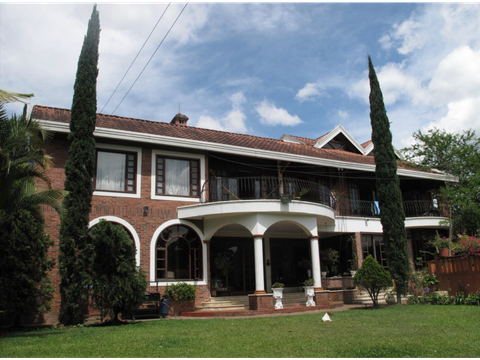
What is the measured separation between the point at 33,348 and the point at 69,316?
465cm

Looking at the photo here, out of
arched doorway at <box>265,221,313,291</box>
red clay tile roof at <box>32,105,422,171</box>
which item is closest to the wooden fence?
arched doorway at <box>265,221,313,291</box>

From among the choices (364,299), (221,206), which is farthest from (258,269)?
(364,299)

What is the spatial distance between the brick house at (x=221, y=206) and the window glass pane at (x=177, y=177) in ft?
0.12

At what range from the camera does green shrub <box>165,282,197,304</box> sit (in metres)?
14.5

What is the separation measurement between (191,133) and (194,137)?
34.5 inches

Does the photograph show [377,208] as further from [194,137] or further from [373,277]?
[194,137]

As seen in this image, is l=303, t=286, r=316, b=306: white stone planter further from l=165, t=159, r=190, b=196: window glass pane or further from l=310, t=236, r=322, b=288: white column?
l=165, t=159, r=190, b=196: window glass pane

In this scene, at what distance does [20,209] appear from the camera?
1048cm

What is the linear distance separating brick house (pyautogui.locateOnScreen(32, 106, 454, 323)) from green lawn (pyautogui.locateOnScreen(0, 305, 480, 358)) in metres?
4.76

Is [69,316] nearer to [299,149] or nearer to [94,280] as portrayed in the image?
[94,280]

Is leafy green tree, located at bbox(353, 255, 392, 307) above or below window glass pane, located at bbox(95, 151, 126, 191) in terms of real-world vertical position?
below

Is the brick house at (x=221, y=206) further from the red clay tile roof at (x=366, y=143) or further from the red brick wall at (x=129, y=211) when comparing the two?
the red clay tile roof at (x=366, y=143)

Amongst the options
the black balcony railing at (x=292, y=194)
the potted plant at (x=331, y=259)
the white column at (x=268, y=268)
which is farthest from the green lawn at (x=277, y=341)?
the potted plant at (x=331, y=259)

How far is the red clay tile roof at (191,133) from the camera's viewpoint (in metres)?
16.0
